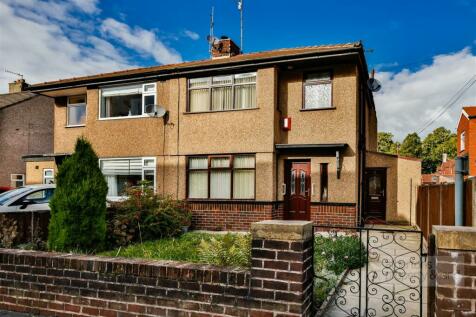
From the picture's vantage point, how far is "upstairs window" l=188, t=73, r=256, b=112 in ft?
40.2

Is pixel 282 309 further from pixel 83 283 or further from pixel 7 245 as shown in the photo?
pixel 7 245

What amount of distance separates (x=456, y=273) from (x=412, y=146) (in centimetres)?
6018

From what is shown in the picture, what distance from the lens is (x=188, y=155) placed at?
41.8ft

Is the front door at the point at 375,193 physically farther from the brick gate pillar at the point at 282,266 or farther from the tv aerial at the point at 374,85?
the brick gate pillar at the point at 282,266

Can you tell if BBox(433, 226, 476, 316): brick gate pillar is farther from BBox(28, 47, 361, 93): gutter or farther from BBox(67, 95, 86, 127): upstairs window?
BBox(67, 95, 86, 127): upstairs window

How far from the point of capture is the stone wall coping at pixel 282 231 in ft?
10.9

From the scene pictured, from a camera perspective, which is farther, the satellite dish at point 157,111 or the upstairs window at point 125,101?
the upstairs window at point 125,101

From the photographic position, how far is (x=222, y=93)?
12586mm

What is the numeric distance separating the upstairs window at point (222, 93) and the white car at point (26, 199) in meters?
5.31

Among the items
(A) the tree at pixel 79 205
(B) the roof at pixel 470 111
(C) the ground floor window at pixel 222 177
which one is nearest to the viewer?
(A) the tree at pixel 79 205

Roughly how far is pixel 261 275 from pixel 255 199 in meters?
8.34

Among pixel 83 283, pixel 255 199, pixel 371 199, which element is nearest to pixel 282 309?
pixel 83 283

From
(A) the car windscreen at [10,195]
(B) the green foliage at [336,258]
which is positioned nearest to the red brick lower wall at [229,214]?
(B) the green foliage at [336,258]

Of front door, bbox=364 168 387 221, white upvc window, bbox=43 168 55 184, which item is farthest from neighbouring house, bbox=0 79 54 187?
front door, bbox=364 168 387 221
